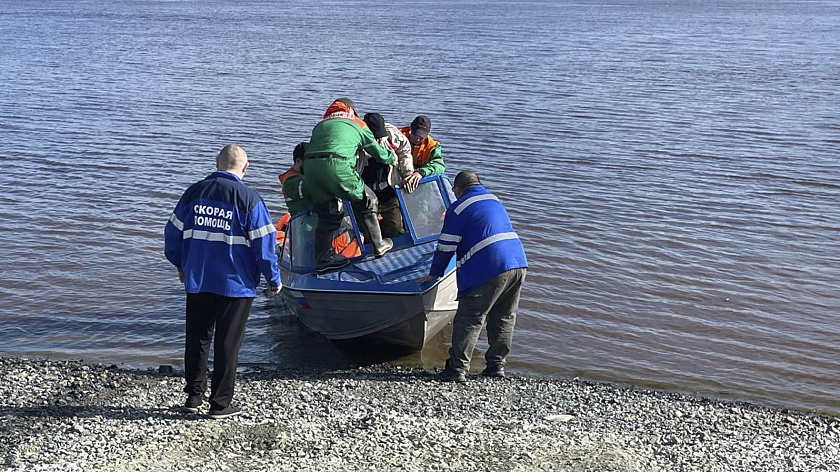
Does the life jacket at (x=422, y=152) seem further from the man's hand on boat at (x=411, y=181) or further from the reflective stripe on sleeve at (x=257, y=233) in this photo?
the reflective stripe on sleeve at (x=257, y=233)

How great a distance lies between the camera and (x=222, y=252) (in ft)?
21.6

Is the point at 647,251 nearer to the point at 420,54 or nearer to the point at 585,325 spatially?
the point at 585,325

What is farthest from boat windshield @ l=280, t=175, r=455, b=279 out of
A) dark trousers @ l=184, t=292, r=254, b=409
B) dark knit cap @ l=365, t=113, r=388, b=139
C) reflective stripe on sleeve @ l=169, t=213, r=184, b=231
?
reflective stripe on sleeve @ l=169, t=213, r=184, b=231

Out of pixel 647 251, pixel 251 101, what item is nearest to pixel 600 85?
pixel 251 101

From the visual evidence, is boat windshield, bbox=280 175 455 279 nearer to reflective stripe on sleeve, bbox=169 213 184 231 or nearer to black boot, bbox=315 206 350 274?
black boot, bbox=315 206 350 274

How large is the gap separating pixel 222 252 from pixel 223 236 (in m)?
0.12

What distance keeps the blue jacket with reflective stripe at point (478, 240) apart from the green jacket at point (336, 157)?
3.64ft

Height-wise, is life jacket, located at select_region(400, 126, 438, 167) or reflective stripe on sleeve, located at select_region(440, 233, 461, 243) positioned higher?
life jacket, located at select_region(400, 126, 438, 167)

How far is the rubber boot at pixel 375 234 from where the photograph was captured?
29.7ft

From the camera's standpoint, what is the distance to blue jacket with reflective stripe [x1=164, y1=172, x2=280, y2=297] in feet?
21.3

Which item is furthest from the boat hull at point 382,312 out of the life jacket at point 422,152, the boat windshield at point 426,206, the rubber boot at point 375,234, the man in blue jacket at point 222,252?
the man in blue jacket at point 222,252

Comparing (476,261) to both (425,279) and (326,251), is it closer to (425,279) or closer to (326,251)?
(425,279)

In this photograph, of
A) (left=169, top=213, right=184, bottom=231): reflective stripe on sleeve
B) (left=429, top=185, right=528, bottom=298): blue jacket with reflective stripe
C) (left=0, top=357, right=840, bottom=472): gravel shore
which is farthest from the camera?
(left=429, top=185, right=528, bottom=298): blue jacket with reflective stripe

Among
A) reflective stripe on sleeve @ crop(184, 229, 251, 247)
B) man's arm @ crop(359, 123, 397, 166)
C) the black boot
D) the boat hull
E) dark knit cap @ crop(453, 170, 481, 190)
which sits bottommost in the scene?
the boat hull
